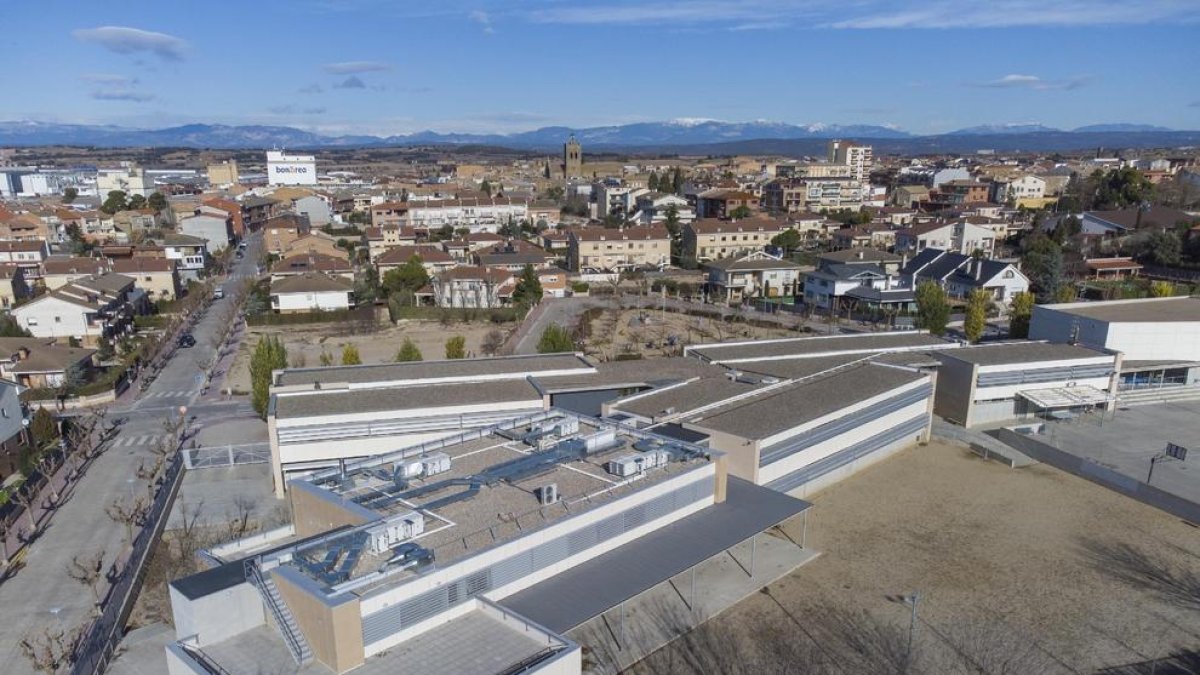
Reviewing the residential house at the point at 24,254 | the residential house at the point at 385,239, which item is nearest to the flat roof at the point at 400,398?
the residential house at the point at 385,239

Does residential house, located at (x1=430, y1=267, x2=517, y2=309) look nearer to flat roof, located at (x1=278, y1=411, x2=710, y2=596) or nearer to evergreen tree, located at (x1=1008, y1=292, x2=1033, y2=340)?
evergreen tree, located at (x1=1008, y1=292, x2=1033, y2=340)

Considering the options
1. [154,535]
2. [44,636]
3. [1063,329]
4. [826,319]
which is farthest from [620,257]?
[44,636]

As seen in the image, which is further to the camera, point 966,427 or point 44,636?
point 966,427

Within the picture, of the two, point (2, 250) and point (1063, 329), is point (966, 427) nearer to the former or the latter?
point (1063, 329)

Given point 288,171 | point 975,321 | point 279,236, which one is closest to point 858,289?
point 975,321

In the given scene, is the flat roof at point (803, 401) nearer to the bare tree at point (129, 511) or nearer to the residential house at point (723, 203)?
the bare tree at point (129, 511)

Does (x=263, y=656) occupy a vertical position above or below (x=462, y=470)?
below
